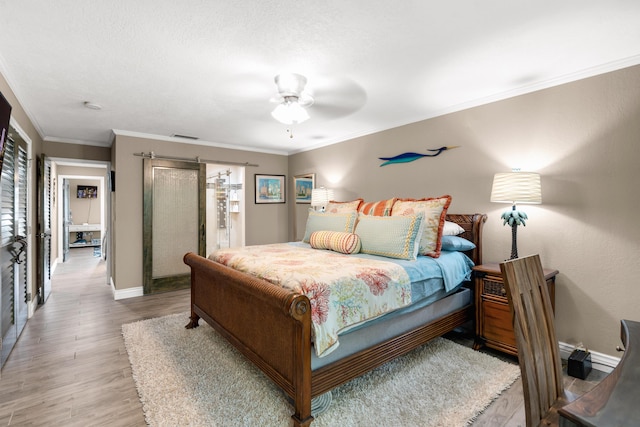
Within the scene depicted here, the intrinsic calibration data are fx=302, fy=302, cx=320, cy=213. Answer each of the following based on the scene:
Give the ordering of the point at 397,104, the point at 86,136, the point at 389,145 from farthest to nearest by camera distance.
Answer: the point at 86,136 → the point at 389,145 → the point at 397,104

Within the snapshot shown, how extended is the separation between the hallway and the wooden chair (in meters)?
2.01

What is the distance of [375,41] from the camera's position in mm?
2020

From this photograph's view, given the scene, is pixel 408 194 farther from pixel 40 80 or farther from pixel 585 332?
pixel 40 80

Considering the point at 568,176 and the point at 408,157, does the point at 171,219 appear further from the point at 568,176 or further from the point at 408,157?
the point at 568,176

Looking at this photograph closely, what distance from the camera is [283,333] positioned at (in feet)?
5.82

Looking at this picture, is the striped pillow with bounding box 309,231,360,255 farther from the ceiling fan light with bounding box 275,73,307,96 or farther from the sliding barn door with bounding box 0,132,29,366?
the sliding barn door with bounding box 0,132,29,366

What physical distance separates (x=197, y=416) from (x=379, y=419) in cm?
108

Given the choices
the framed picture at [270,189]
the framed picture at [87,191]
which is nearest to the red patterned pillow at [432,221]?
the framed picture at [270,189]

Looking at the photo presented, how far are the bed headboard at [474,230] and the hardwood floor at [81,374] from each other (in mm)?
820

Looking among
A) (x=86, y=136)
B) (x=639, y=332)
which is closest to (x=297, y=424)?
(x=639, y=332)

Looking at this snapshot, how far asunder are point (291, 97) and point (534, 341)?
2394 millimetres

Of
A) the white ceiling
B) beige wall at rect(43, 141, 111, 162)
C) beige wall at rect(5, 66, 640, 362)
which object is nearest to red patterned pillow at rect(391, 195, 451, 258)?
beige wall at rect(5, 66, 640, 362)

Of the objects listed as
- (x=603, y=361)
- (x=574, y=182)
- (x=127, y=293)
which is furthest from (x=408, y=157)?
(x=127, y=293)

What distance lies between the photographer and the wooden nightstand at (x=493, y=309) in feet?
8.16
